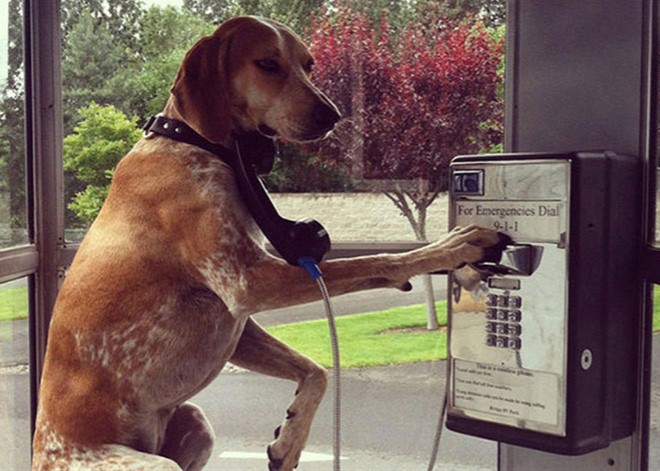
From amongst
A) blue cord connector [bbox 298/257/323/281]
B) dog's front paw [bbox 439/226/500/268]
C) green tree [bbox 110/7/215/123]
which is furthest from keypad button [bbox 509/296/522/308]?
green tree [bbox 110/7/215/123]

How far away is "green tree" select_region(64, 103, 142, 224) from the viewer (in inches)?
83.4

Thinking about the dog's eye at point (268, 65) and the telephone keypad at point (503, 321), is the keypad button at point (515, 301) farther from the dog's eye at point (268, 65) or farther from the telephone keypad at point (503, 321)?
the dog's eye at point (268, 65)

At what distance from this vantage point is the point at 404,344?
2025 millimetres

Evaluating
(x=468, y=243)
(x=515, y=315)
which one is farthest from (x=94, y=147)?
(x=515, y=315)

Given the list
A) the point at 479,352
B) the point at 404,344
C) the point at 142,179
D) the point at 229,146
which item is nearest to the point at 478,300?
the point at 479,352

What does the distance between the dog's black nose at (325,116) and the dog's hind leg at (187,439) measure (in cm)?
65

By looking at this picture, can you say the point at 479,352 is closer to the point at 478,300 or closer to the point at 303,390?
the point at 478,300

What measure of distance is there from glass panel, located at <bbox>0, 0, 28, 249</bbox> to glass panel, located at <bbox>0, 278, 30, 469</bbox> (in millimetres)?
136

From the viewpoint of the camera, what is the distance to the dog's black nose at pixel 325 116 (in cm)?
155

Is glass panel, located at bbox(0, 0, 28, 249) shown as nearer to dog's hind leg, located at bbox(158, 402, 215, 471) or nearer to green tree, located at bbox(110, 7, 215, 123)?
green tree, located at bbox(110, 7, 215, 123)

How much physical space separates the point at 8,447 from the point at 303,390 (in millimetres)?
832

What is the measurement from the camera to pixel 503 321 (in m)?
1.63

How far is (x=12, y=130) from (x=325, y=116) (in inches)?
35.1

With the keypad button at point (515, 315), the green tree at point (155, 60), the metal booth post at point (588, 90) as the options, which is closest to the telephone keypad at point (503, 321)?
the keypad button at point (515, 315)
